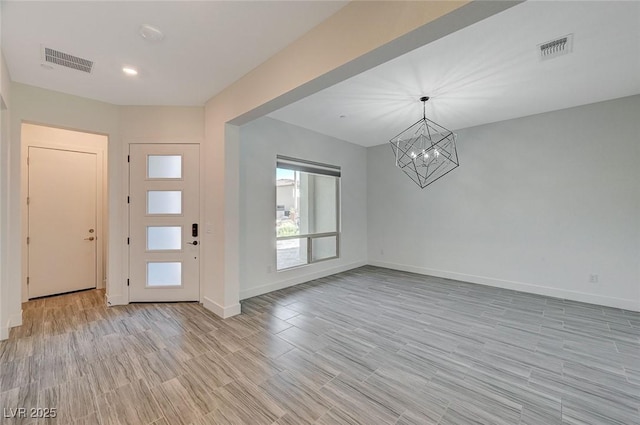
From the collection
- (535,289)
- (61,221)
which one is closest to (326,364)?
(535,289)

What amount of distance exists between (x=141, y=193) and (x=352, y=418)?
153 inches

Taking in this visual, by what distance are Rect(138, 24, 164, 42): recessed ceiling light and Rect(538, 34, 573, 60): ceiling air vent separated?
3.46 m

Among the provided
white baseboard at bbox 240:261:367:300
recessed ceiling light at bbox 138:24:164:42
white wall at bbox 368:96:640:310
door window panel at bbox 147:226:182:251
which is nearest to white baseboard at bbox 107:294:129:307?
door window panel at bbox 147:226:182:251

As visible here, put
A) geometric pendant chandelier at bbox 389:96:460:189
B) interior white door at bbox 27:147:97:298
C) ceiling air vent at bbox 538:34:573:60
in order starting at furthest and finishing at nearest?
geometric pendant chandelier at bbox 389:96:460:189
interior white door at bbox 27:147:97:298
ceiling air vent at bbox 538:34:573:60

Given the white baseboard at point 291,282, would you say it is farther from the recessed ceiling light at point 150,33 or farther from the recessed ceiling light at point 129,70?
the recessed ceiling light at point 150,33

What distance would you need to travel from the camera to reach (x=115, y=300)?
3.71m

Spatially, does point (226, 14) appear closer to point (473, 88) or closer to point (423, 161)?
point (473, 88)

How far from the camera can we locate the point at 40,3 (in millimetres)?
1919

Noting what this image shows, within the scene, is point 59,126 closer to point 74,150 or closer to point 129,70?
point 74,150

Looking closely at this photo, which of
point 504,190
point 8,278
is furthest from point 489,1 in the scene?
point 8,278

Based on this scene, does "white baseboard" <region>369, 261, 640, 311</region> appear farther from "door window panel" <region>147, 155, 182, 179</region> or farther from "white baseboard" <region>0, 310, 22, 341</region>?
"white baseboard" <region>0, 310, 22, 341</region>

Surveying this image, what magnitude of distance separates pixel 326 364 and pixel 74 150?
510 centimetres

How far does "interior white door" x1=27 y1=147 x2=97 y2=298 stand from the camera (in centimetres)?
392

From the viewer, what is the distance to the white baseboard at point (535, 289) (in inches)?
146
